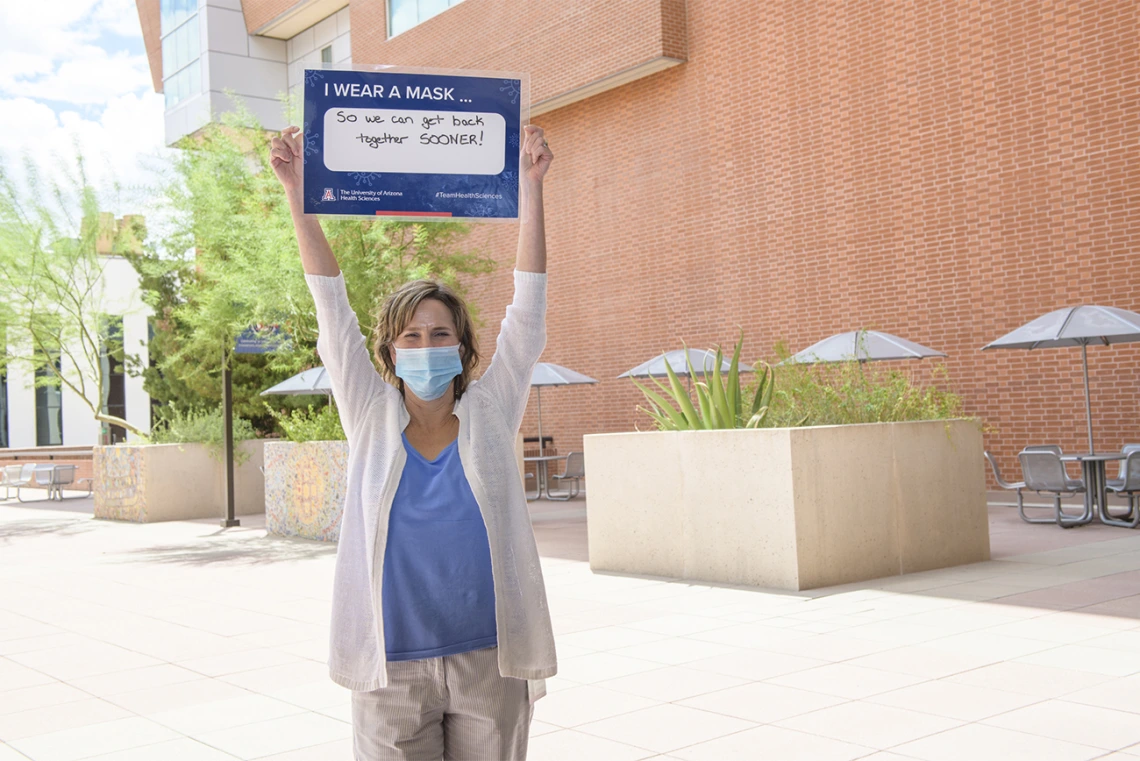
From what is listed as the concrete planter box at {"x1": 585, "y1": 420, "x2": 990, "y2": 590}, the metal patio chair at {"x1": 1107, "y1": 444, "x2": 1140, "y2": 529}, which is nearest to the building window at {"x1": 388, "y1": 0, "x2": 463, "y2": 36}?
the metal patio chair at {"x1": 1107, "y1": 444, "x2": 1140, "y2": 529}

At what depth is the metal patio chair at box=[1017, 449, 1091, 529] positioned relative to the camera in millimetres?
12438

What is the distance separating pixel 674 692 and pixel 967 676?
57.6 inches

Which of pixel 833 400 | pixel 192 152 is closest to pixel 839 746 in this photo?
pixel 833 400

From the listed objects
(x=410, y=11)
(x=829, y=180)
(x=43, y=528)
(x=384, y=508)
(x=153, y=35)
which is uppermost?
(x=153, y=35)

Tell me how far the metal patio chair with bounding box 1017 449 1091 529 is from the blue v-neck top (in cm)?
1113

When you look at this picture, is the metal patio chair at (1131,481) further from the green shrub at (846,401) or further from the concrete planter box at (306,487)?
the concrete planter box at (306,487)

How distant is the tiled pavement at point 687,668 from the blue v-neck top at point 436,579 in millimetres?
2406

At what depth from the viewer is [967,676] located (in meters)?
5.71

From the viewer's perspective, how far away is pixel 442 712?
2.50 metres

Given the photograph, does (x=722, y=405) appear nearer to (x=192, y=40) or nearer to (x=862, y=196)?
(x=862, y=196)

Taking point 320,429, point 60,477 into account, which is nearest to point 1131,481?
point 320,429

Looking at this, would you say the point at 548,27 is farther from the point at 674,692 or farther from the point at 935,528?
the point at 674,692

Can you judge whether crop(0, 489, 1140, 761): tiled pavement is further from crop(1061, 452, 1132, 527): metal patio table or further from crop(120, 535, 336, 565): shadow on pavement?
crop(1061, 452, 1132, 527): metal patio table

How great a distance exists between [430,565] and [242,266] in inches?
574
